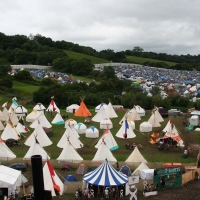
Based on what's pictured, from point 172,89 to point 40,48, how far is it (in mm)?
62382

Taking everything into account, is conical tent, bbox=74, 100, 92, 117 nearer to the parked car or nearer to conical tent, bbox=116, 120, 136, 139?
conical tent, bbox=116, 120, 136, 139

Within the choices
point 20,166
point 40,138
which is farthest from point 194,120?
point 20,166

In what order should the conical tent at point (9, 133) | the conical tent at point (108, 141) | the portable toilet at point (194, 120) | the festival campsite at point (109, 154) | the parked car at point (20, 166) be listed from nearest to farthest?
the festival campsite at point (109, 154), the parked car at point (20, 166), the conical tent at point (108, 141), the conical tent at point (9, 133), the portable toilet at point (194, 120)

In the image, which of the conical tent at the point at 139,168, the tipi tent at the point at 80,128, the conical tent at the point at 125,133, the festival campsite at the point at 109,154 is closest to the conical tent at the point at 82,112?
the festival campsite at the point at 109,154

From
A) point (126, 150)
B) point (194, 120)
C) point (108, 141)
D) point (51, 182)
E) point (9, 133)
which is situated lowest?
point (126, 150)

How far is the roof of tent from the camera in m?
16.5

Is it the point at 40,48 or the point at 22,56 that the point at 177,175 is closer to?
the point at 22,56

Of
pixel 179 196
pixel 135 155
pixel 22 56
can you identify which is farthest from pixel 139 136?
pixel 22 56

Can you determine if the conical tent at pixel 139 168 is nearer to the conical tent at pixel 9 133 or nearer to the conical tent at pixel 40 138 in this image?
the conical tent at pixel 40 138

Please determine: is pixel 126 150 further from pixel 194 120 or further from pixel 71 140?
pixel 194 120

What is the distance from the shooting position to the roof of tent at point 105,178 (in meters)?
16.5

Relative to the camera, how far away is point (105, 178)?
658 inches

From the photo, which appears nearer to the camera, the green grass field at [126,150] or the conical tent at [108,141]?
the green grass field at [126,150]

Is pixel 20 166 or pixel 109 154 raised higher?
pixel 109 154
